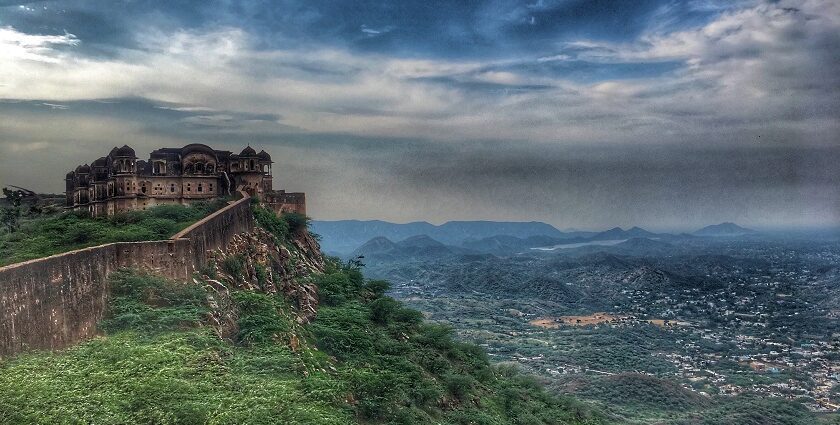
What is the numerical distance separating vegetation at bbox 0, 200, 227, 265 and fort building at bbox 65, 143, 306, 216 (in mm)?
4413

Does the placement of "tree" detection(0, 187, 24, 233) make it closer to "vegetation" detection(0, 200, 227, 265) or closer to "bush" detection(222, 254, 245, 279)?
"vegetation" detection(0, 200, 227, 265)

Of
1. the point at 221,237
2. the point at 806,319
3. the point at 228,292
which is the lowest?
the point at 806,319

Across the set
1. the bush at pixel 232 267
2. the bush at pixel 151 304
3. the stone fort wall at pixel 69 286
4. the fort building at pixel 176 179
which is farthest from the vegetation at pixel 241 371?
the fort building at pixel 176 179

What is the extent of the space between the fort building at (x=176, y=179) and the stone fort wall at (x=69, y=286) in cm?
1732

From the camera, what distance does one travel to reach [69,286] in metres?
16.2

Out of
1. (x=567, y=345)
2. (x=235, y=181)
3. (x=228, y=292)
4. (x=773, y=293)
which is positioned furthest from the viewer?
(x=773, y=293)

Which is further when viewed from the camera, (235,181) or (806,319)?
(806,319)

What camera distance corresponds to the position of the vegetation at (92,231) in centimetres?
2211

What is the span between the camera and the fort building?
37812 millimetres

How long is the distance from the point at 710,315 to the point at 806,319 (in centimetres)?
1731

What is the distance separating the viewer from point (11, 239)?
26.3m

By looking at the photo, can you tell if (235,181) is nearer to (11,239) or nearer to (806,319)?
(11,239)

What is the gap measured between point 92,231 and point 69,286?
9532mm

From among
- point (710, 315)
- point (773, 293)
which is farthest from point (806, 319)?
point (773, 293)
